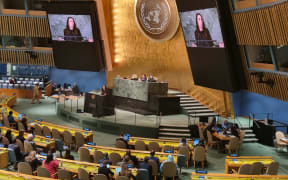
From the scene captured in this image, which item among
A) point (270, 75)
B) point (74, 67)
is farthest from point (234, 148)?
point (74, 67)

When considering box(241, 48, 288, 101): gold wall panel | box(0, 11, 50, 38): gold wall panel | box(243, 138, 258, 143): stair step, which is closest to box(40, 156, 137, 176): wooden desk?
box(243, 138, 258, 143): stair step

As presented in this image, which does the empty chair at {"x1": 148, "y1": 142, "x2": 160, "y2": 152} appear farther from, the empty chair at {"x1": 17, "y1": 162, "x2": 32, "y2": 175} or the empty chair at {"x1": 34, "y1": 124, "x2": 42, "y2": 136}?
the empty chair at {"x1": 34, "y1": 124, "x2": 42, "y2": 136}

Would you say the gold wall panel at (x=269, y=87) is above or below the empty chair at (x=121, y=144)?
above

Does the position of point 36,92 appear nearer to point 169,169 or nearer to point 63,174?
point 169,169

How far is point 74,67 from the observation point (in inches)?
1008

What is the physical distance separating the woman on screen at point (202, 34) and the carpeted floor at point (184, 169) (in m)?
5.03

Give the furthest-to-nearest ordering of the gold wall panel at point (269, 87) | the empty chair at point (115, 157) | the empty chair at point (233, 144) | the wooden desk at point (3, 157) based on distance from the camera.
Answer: the gold wall panel at point (269, 87)
the empty chair at point (233, 144)
the wooden desk at point (3, 157)
the empty chair at point (115, 157)

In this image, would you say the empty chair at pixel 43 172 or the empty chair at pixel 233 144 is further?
the empty chair at pixel 233 144

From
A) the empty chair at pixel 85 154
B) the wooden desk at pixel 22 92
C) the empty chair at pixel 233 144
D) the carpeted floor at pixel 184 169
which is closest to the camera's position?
the empty chair at pixel 85 154

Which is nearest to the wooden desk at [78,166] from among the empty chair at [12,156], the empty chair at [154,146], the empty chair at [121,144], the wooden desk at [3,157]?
the empty chair at [12,156]

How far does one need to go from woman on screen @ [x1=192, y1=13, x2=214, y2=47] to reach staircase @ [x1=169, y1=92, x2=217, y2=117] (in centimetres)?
376

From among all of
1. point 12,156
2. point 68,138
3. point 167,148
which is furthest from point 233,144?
point 12,156

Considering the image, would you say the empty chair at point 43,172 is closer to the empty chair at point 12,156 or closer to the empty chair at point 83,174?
the empty chair at point 83,174

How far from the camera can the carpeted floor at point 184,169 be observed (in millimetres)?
13508
